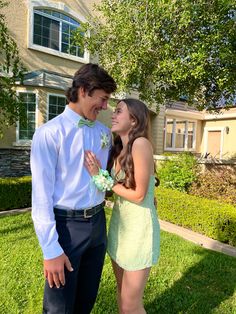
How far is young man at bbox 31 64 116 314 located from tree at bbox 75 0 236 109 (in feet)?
17.1

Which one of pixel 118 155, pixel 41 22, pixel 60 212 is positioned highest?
Result: pixel 41 22

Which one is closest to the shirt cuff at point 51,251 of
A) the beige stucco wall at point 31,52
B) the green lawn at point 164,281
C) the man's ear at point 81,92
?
the man's ear at point 81,92

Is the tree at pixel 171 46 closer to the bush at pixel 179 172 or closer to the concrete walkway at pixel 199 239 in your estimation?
the bush at pixel 179 172

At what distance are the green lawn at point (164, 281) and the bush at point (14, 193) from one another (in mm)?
1899

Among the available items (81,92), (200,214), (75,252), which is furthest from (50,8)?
(75,252)

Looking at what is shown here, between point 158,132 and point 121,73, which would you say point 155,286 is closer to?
point 121,73

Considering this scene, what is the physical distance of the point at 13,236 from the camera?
17.9 ft

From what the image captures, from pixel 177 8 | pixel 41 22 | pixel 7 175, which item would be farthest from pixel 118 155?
pixel 41 22

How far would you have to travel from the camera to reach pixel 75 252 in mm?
2100

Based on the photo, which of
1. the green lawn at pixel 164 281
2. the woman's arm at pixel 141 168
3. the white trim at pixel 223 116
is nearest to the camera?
the woman's arm at pixel 141 168

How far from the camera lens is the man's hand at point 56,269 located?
191cm

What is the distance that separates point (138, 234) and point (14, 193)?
18.6 feet

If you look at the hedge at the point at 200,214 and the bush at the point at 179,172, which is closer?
the hedge at the point at 200,214

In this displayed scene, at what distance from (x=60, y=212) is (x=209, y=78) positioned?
22.3 feet
